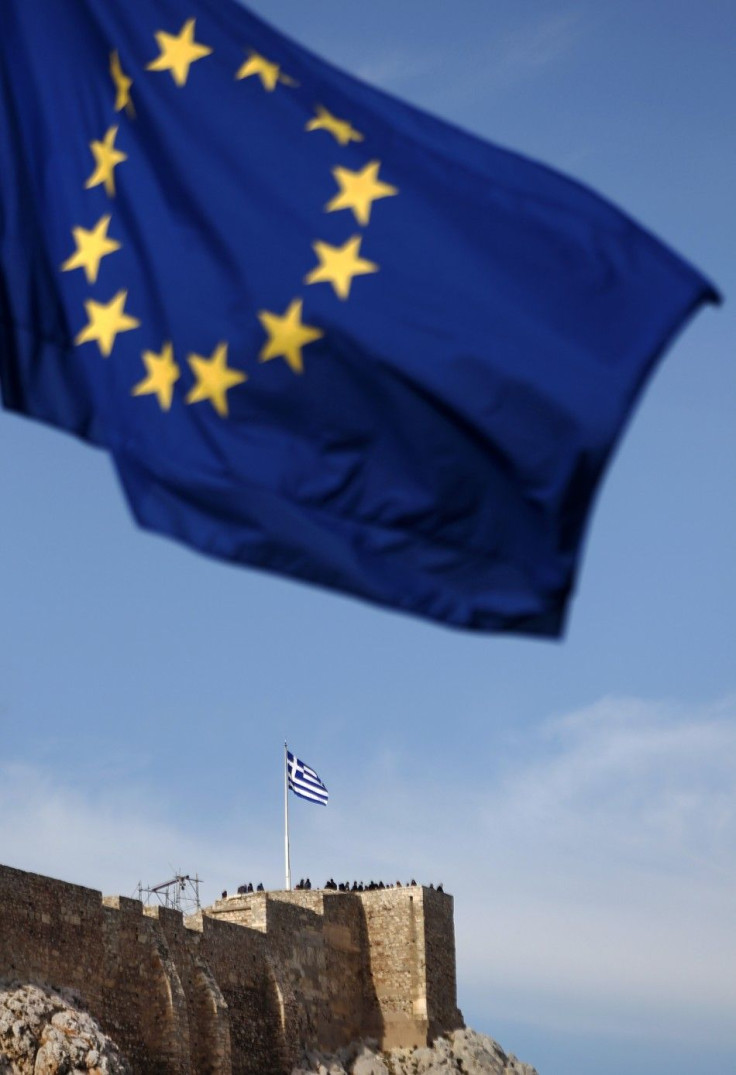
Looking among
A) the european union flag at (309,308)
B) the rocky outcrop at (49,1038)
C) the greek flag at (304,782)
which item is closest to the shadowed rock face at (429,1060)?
the greek flag at (304,782)

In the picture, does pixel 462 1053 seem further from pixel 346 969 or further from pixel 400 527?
pixel 400 527

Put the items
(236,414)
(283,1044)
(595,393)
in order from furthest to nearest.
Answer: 1. (283,1044)
2. (236,414)
3. (595,393)

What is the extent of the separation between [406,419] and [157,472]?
1087mm

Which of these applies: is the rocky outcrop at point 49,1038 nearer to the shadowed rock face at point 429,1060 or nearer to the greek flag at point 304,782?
the shadowed rock face at point 429,1060

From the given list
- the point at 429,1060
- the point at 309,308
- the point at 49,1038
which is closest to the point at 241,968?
the point at 429,1060

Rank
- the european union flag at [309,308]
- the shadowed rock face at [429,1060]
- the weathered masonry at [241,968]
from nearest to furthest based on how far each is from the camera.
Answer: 1. the european union flag at [309,308]
2. the weathered masonry at [241,968]
3. the shadowed rock face at [429,1060]

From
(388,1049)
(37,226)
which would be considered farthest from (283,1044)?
(37,226)

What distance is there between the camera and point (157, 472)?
677 cm

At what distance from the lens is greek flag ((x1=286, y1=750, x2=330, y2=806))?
40.8m

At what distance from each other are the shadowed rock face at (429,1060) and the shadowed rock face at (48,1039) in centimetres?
927

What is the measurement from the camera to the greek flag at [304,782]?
4078cm

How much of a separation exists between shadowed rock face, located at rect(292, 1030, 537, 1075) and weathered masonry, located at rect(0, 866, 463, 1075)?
1.19 ft

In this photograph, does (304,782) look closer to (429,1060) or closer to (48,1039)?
(429,1060)

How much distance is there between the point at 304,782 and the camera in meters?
41.1
